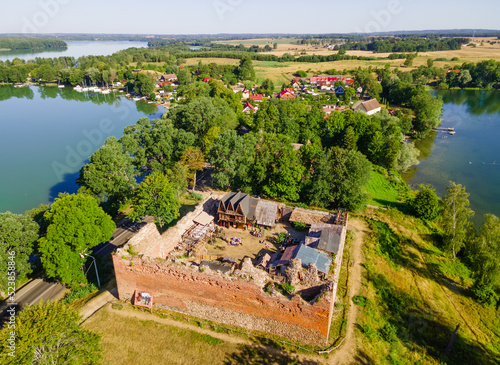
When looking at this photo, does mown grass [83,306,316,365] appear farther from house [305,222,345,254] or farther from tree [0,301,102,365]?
house [305,222,345,254]

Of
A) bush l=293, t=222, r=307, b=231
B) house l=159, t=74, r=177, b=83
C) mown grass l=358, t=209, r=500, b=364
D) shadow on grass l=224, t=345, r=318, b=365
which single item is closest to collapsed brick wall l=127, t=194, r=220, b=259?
shadow on grass l=224, t=345, r=318, b=365

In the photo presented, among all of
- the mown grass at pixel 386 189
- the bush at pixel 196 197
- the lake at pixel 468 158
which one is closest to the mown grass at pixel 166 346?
the bush at pixel 196 197

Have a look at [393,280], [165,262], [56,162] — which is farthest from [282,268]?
[56,162]

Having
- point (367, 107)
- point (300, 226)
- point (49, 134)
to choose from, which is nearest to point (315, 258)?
point (300, 226)

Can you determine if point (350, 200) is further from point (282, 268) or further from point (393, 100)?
point (393, 100)

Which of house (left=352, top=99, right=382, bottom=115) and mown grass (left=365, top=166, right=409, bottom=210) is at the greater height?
house (left=352, top=99, right=382, bottom=115)

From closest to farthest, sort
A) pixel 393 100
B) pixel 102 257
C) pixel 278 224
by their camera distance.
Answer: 1. pixel 102 257
2. pixel 278 224
3. pixel 393 100

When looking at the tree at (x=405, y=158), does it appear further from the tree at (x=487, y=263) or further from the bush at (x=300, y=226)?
the bush at (x=300, y=226)
